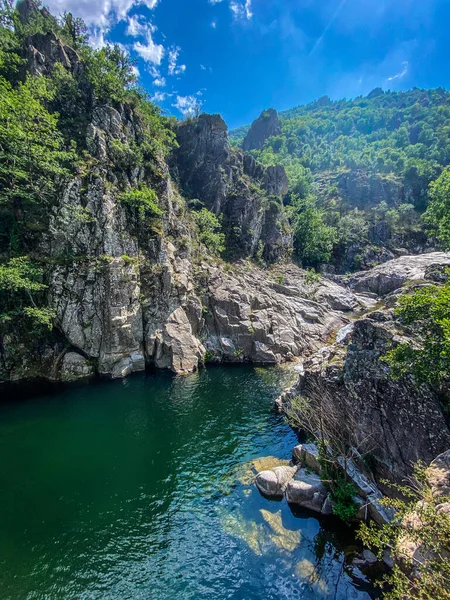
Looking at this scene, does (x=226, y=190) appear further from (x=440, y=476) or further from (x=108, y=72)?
(x=440, y=476)

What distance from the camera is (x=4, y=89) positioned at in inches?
1368

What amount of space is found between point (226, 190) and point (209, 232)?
16075 mm

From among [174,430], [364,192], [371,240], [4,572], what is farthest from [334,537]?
[364,192]

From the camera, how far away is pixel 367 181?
→ 10569 centimetres

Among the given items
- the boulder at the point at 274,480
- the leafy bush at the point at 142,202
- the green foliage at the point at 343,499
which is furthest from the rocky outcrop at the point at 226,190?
the green foliage at the point at 343,499

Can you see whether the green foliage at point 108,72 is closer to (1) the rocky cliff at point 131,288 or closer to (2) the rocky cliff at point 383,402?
(1) the rocky cliff at point 131,288

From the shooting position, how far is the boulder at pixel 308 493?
16156mm

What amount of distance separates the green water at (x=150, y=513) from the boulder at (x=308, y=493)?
29.3 inches

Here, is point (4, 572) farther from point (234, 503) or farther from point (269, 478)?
point (269, 478)

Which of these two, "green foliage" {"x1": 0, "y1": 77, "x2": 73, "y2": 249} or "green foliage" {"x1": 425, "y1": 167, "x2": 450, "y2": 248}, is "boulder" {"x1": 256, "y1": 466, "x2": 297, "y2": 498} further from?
"green foliage" {"x1": 0, "y1": 77, "x2": 73, "y2": 249}

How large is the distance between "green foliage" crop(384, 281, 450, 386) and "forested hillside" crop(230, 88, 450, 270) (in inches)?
1640

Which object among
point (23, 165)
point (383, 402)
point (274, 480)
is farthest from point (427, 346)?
point (23, 165)

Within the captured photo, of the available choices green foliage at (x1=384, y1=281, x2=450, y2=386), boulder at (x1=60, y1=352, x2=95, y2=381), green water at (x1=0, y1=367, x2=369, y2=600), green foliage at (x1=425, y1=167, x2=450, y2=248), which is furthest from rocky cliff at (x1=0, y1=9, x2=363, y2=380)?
green foliage at (x1=384, y1=281, x2=450, y2=386)

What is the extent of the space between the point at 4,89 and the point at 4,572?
1934 inches
